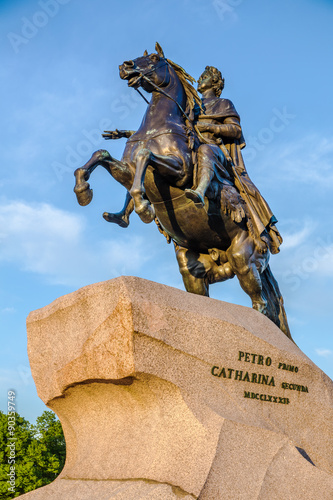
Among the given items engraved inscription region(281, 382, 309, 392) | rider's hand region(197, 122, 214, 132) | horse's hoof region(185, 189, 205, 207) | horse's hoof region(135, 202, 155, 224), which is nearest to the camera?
engraved inscription region(281, 382, 309, 392)

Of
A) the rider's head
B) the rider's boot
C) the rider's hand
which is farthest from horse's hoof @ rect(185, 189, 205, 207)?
the rider's head

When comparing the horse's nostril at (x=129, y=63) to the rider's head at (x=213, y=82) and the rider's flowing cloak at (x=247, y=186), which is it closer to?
the rider's flowing cloak at (x=247, y=186)

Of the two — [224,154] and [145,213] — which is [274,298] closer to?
[224,154]

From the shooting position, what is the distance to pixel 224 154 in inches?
347

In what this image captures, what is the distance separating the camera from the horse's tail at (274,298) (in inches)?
355

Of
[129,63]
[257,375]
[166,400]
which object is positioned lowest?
[166,400]

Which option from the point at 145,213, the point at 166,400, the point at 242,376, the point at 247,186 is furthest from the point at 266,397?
the point at 247,186

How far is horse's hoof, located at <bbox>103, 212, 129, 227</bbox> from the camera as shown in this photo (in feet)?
26.9

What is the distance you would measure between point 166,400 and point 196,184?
3.27 metres

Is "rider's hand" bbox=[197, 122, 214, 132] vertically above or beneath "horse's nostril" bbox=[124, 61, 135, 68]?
beneath

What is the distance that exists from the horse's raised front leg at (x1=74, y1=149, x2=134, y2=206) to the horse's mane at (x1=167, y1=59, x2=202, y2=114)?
1.55 metres

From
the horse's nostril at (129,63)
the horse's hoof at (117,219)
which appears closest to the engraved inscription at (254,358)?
the horse's hoof at (117,219)

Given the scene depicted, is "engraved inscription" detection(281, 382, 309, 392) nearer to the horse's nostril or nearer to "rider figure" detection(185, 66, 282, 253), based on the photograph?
"rider figure" detection(185, 66, 282, 253)

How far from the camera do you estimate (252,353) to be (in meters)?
6.19
